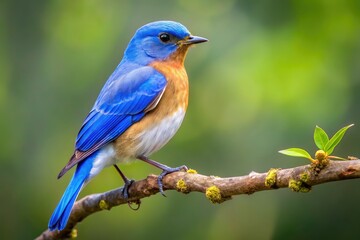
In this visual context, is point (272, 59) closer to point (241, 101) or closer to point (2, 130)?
point (241, 101)

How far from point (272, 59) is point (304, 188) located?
6.04 ft

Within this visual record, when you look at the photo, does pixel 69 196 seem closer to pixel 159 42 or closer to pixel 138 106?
pixel 138 106

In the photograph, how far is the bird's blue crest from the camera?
4.82 metres

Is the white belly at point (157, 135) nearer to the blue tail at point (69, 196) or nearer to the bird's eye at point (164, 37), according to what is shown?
the blue tail at point (69, 196)

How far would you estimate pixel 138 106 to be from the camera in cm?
460

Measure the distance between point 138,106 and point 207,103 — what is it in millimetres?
709

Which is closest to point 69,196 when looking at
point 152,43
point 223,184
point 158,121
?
point 158,121

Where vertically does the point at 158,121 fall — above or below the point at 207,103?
below

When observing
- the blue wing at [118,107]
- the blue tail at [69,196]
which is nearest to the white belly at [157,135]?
the blue wing at [118,107]

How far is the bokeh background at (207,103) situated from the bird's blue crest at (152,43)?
221mm

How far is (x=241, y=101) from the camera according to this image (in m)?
4.62

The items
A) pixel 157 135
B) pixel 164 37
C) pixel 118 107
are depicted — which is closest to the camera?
pixel 157 135

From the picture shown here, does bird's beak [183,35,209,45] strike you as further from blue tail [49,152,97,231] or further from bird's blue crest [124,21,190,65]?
blue tail [49,152,97,231]

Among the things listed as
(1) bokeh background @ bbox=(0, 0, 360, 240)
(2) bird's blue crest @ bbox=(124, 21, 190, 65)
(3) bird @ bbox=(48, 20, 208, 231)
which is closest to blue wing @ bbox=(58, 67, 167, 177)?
(3) bird @ bbox=(48, 20, 208, 231)
